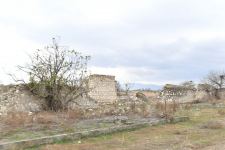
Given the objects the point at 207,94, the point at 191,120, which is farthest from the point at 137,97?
the point at 191,120

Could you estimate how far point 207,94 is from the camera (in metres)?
38.6

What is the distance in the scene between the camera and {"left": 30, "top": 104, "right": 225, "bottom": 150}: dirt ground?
364 inches

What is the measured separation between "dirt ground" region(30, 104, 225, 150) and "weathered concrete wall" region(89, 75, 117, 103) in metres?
12.5

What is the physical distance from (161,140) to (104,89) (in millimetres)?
16231

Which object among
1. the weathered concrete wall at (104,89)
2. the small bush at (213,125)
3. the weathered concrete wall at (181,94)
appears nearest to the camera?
the small bush at (213,125)

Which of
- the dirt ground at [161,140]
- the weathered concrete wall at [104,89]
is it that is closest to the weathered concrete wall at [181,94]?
the weathered concrete wall at [104,89]

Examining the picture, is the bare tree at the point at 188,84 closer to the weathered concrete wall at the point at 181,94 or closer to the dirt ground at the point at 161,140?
the weathered concrete wall at the point at 181,94

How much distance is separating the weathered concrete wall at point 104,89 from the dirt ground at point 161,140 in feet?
40.9

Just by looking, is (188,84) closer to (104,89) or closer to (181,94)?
(181,94)

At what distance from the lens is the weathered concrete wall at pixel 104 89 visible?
83.6 ft

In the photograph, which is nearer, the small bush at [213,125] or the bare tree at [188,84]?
the small bush at [213,125]

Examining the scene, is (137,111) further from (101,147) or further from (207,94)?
(207,94)

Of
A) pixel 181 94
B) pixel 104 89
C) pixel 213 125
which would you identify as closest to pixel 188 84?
pixel 181 94

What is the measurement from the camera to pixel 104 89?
2636cm
